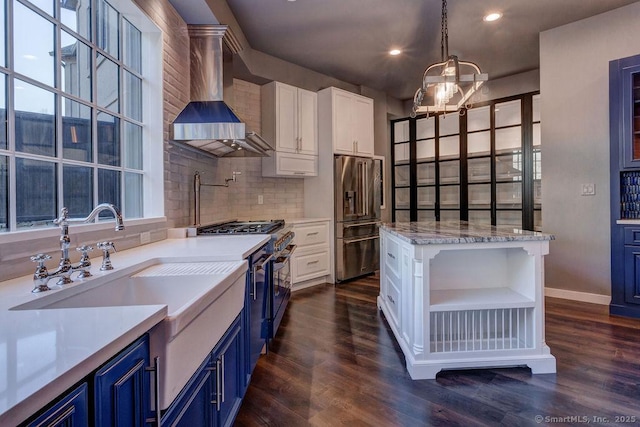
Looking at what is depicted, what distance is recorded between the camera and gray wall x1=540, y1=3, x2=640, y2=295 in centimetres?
332

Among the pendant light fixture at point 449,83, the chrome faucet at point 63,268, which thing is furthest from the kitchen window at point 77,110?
the pendant light fixture at point 449,83

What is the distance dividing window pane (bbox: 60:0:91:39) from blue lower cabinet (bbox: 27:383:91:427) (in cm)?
183

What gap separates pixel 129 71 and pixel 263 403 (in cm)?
A: 219

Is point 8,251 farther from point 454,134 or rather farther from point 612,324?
point 454,134

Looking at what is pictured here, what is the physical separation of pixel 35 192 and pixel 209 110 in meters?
1.31

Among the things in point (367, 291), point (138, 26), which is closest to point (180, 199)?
point (138, 26)

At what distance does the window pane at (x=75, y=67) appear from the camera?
1659mm

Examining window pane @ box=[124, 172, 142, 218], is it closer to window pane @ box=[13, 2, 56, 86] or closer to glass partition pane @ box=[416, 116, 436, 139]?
window pane @ box=[13, 2, 56, 86]

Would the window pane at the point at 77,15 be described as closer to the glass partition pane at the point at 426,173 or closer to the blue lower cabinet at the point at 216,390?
the blue lower cabinet at the point at 216,390

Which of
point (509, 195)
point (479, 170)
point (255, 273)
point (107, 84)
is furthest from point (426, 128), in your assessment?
point (107, 84)

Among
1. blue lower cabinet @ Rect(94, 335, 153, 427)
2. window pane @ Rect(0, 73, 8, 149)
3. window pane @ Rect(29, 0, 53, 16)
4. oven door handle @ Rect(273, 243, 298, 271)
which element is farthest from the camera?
oven door handle @ Rect(273, 243, 298, 271)

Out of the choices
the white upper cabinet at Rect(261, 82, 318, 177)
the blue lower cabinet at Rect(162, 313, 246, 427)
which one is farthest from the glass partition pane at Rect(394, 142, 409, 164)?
the blue lower cabinet at Rect(162, 313, 246, 427)

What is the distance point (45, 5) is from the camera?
156 cm

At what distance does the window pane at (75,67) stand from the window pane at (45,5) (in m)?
0.09
